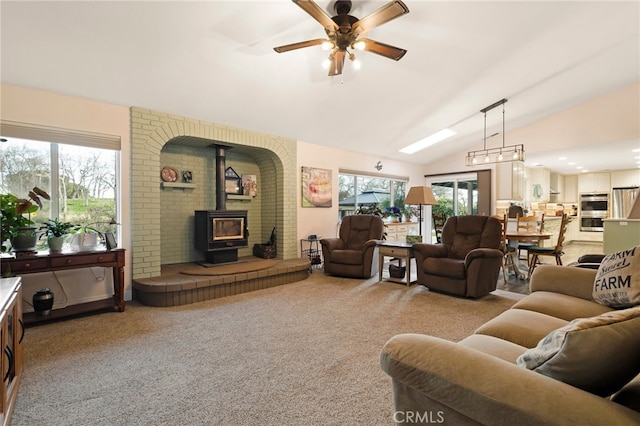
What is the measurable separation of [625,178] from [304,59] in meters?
10.6

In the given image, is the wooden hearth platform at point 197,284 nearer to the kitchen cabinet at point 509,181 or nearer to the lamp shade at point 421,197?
the lamp shade at point 421,197

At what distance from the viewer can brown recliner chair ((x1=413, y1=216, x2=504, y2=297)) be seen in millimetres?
3686

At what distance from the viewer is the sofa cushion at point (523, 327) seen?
1547 mm

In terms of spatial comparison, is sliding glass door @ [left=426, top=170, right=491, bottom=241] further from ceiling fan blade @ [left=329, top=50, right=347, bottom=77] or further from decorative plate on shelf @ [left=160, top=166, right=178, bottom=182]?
decorative plate on shelf @ [left=160, top=166, right=178, bottom=182]

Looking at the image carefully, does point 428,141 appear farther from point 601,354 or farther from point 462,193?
point 601,354

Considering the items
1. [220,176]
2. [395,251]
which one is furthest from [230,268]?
[395,251]

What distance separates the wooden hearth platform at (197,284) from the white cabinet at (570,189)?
10.1 meters

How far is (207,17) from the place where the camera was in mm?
2650

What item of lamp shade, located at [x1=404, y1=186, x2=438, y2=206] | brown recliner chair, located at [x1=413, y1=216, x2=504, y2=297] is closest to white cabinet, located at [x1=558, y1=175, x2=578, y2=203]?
lamp shade, located at [x1=404, y1=186, x2=438, y2=206]

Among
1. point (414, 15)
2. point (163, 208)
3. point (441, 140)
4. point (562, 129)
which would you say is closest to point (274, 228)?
point (163, 208)

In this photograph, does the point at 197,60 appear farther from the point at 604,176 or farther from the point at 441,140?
the point at 604,176

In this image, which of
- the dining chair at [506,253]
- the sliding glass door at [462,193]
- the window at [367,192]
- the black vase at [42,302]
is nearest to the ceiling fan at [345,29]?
the black vase at [42,302]

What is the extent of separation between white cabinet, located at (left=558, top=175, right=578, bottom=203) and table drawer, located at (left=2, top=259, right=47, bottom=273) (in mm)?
Answer: 12932

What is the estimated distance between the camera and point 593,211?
9227 millimetres
